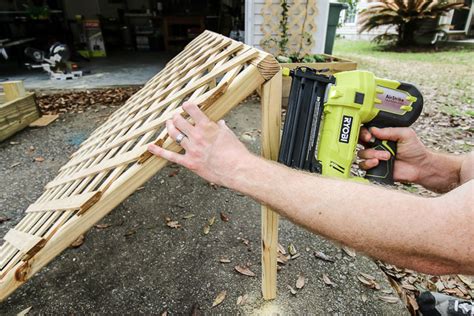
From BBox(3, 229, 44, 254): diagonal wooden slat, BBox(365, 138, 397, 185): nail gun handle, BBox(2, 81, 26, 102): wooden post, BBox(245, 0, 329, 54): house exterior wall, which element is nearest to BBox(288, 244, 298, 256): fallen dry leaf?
BBox(365, 138, 397, 185): nail gun handle

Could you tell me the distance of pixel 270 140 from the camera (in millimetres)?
1224

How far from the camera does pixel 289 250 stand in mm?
2070

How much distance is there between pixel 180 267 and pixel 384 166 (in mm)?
1395

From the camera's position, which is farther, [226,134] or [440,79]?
[440,79]

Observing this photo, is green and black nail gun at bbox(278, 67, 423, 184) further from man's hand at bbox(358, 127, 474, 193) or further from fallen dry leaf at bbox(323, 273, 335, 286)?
fallen dry leaf at bbox(323, 273, 335, 286)

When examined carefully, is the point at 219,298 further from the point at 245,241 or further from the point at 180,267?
the point at 245,241

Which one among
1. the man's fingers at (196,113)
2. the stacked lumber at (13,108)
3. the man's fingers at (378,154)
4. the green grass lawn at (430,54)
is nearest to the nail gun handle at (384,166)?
the man's fingers at (378,154)

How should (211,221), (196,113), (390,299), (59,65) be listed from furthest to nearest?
1. (59,65)
2. (211,221)
3. (390,299)
4. (196,113)

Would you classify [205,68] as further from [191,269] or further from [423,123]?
[423,123]

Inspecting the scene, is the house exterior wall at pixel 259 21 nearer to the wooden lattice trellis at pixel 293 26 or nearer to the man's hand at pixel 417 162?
the wooden lattice trellis at pixel 293 26

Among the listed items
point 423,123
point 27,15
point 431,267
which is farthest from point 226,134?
point 27,15

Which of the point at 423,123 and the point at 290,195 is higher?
the point at 290,195

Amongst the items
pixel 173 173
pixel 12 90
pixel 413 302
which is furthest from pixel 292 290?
pixel 12 90

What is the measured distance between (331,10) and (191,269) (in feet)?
20.6
